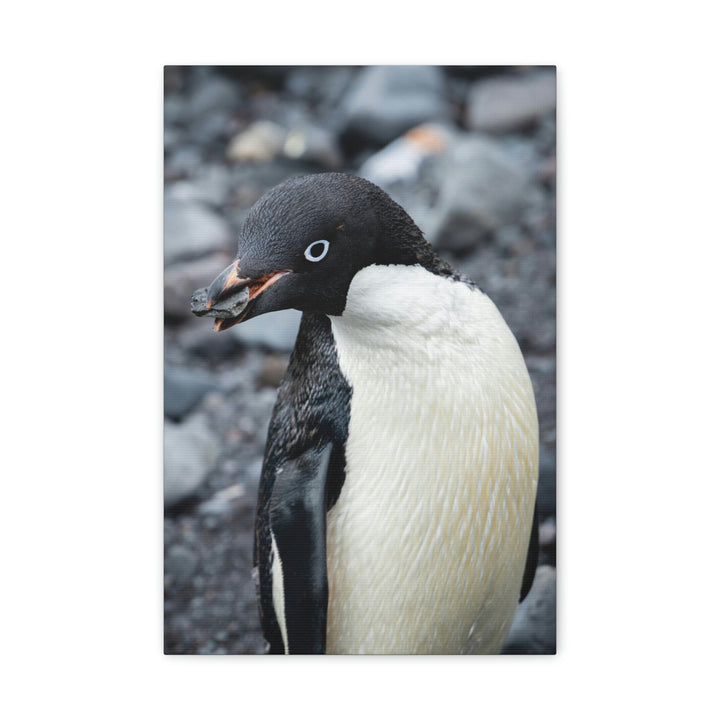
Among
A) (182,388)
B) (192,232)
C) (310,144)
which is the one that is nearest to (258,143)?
(310,144)

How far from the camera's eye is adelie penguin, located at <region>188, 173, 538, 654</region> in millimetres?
1286

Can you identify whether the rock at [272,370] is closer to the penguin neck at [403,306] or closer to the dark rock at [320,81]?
the penguin neck at [403,306]

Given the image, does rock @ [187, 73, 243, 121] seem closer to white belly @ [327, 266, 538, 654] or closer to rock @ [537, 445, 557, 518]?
white belly @ [327, 266, 538, 654]

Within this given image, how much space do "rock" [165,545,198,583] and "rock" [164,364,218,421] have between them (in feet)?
0.79

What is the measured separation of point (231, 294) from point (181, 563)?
617 mm

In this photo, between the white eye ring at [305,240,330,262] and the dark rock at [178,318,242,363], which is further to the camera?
the dark rock at [178,318,242,363]

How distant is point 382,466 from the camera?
4.67 ft

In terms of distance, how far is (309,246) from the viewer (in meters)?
1.25

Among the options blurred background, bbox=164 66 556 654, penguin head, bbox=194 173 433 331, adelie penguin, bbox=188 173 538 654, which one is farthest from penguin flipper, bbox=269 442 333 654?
penguin head, bbox=194 173 433 331

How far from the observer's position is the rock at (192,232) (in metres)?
1.63
